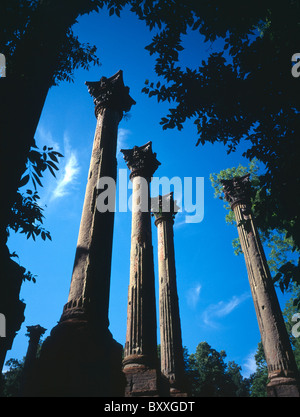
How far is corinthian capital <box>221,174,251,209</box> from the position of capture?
43.7 ft

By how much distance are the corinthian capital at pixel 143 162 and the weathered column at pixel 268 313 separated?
3.77 metres

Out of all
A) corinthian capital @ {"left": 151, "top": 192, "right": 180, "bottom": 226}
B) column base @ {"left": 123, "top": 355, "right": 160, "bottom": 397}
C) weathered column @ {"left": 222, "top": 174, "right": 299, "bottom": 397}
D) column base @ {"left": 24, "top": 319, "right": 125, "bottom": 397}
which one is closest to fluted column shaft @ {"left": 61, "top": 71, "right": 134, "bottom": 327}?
column base @ {"left": 24, "top": 319, "right": 125, "bottom": 397}

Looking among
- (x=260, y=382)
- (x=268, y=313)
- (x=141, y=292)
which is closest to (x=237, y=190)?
(x=268, y=313)

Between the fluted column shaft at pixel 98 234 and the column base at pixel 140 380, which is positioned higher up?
the fluted column shaft at pixel 98 234

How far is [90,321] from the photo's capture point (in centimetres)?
411

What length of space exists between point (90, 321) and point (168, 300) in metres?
7.07

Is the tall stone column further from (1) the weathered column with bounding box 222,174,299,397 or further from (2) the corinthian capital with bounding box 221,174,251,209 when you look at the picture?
(2) the corinthian capital with bounding box 221,174,251,209

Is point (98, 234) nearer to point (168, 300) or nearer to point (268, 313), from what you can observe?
point (168, 300)

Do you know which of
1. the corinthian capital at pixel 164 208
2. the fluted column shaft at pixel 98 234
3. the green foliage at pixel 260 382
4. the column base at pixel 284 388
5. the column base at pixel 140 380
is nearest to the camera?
the fluted column shaft at pixel 98 234

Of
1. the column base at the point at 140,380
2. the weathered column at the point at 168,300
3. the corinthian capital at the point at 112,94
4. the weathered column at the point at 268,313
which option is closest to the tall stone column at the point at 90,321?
the corinthian capital at the point at 112,94

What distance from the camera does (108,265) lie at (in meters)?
5.28

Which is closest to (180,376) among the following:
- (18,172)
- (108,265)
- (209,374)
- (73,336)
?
(108,265)

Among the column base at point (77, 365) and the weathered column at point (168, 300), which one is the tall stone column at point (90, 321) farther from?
the weathered column at point (168, 300)

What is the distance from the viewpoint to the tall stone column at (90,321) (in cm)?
338
